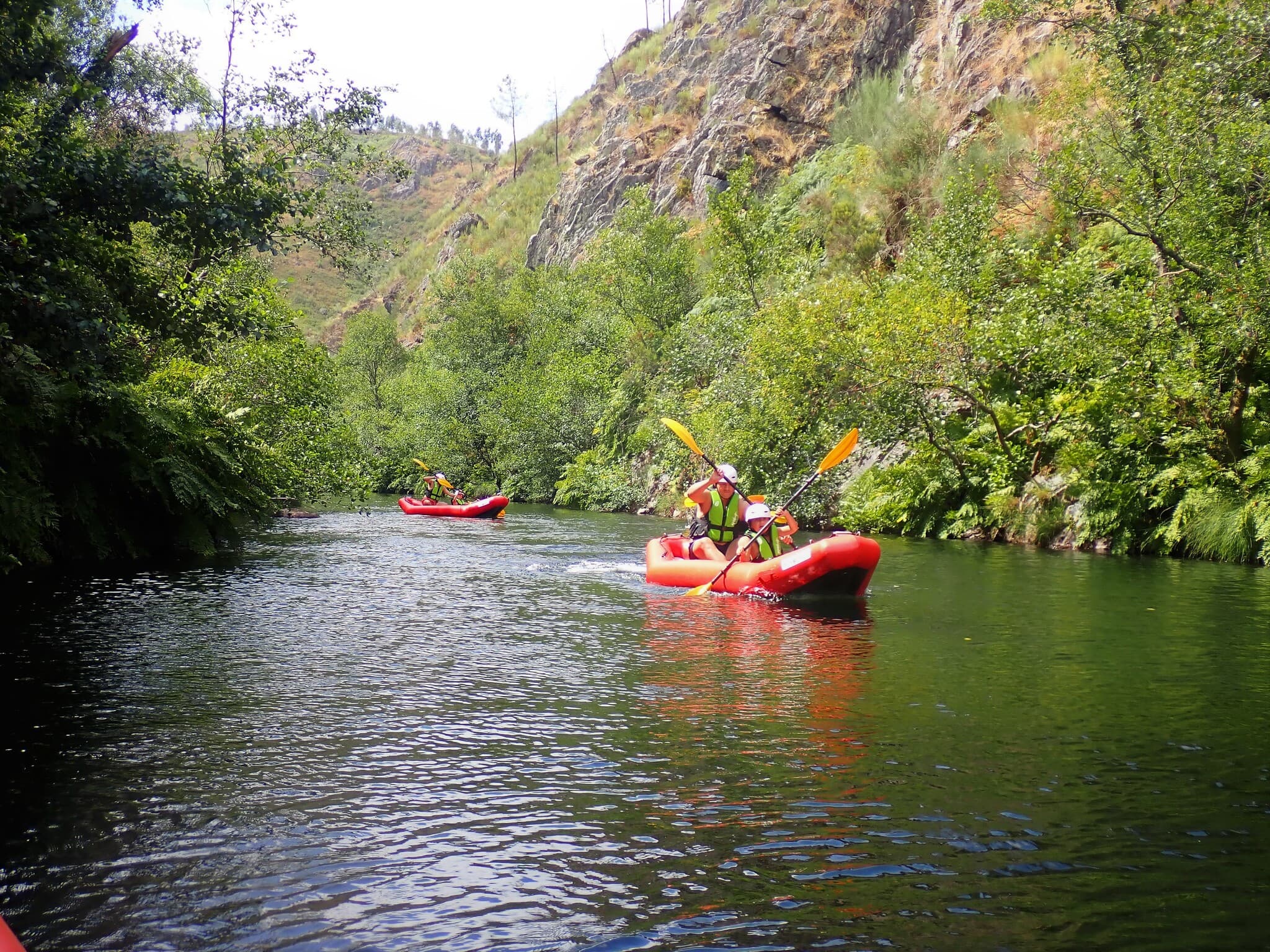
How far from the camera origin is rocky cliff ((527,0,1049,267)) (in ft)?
93.9

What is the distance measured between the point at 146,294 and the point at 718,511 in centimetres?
671

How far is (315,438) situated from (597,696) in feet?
36.6

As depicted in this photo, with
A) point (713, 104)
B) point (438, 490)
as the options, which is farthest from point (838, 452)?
point (713, 104)

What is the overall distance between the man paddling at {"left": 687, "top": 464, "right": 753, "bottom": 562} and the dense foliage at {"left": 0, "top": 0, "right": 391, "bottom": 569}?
210 inches

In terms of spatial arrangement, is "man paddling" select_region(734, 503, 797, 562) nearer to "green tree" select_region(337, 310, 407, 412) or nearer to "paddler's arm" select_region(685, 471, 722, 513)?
"paddler's arm" select_region(685, 471, 722, 513)

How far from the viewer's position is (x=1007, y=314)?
54.9 ft

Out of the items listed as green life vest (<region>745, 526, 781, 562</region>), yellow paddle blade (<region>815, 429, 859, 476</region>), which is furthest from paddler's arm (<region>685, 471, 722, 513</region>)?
yellow paddle blade (<region>815, 429, 859, 476</region>)

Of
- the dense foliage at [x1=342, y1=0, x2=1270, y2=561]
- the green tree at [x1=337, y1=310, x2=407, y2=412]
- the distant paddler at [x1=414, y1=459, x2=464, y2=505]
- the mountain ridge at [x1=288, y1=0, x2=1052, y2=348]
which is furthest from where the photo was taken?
the green tree at [x1=337, y1=310, x2=407, y2=412]

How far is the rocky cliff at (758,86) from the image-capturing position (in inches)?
1126

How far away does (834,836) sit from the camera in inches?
150

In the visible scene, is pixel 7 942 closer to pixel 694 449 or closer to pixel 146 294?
pixel 146 294

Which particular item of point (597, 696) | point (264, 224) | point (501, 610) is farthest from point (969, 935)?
point (264, 224)

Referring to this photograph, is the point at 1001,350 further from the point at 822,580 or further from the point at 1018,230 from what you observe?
the point at 822,580

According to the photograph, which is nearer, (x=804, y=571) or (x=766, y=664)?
(x=766, y=664)
